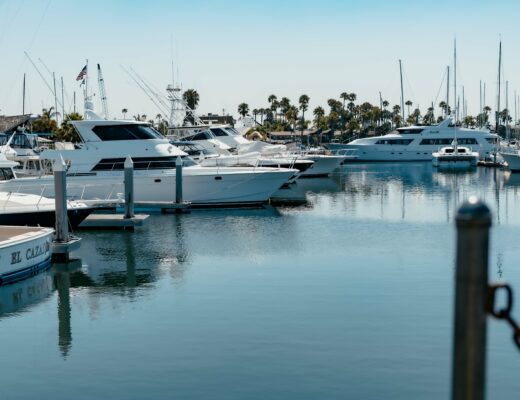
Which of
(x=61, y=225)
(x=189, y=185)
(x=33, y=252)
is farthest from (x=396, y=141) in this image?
(x=33, y=252)

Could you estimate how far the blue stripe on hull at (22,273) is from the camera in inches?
706

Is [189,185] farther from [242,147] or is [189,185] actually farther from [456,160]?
[456,160]

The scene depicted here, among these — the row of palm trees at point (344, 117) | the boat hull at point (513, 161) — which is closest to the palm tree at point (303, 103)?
the row of palm trees at point (344, 117)

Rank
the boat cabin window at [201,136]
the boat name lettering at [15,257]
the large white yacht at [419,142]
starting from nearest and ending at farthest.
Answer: the boat name lettering at [15,257]
the boat cabin window at [201,136]
the large white yacht at [419,142]

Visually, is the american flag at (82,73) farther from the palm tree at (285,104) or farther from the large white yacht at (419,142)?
the palm tree at (285,104)

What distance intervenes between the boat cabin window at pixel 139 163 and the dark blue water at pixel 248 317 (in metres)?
Result: 6.63

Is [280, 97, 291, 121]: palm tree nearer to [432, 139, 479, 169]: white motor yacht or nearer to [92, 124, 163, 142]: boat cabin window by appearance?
[432, 139, 479, 169]: white motor yacht

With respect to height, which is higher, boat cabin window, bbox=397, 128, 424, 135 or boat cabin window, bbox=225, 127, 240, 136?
boat cabin window, bbox=397, 128, 424, 135

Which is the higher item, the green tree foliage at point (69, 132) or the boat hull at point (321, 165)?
the green tree foliage at point (69, 132)

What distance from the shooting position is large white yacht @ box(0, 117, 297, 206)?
35.2m

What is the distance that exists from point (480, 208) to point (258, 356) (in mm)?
8930

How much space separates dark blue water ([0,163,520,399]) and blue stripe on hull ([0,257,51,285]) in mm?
183

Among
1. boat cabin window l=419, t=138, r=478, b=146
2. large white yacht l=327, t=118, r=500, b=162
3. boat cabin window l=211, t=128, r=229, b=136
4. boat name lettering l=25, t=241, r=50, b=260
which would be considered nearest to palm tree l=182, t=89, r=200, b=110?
large white yacht l=327, t=118, r=500, b=162

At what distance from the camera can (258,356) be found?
40.6 feet
